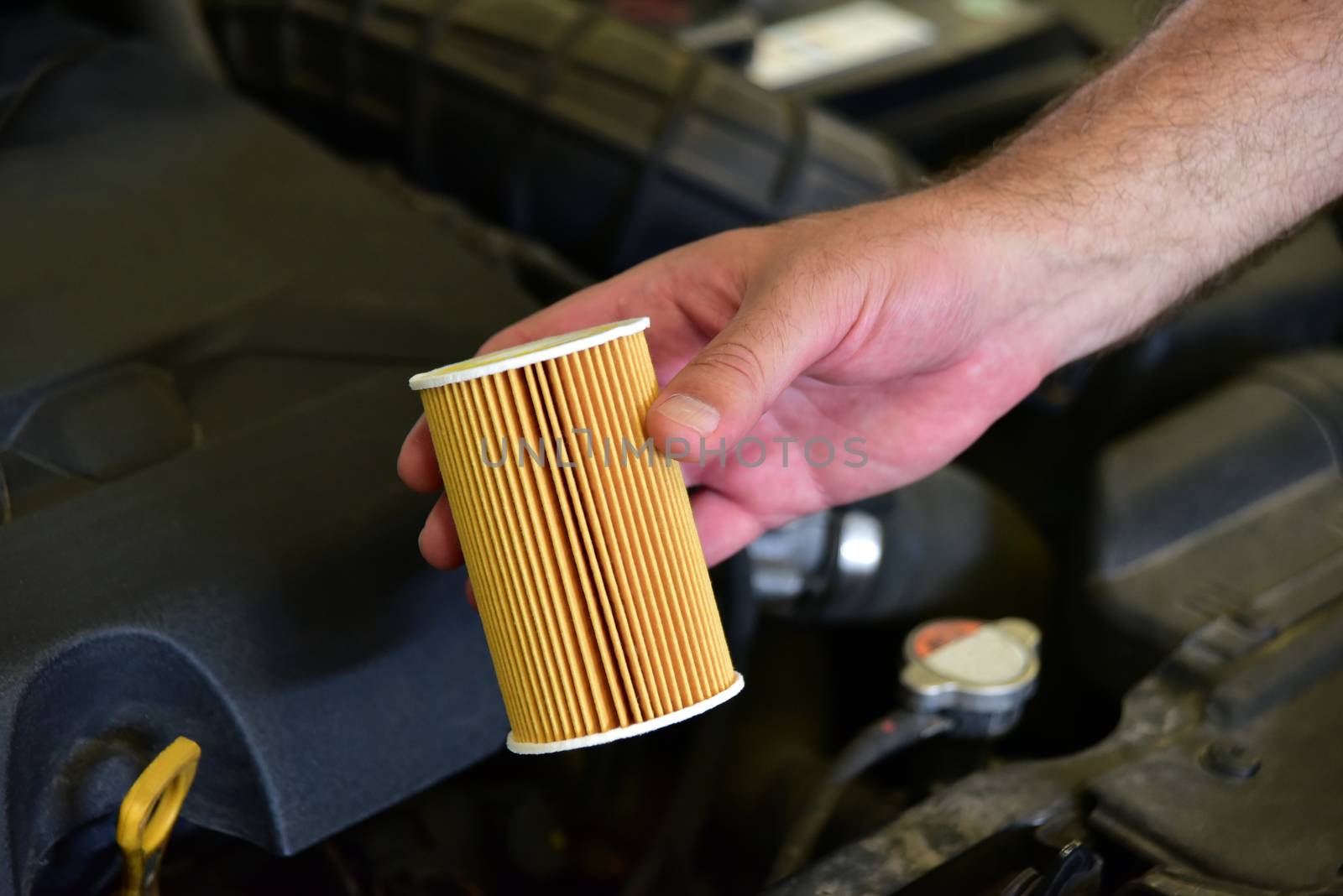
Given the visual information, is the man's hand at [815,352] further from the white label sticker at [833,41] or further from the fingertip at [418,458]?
the white label sticker at [833,41]

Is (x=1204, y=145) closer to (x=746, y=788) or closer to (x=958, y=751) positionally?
(x=958, y=751)

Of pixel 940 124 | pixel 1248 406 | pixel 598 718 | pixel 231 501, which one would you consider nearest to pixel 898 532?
pixel 1248 406

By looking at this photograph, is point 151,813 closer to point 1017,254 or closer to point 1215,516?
point 1017,254

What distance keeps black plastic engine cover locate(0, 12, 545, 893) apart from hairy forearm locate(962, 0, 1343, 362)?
0.44m

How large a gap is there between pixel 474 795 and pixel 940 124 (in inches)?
60.1

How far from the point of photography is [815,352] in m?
0.82

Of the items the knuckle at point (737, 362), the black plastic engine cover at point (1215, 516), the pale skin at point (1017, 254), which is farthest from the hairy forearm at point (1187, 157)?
the knuckle at point (737, 362)

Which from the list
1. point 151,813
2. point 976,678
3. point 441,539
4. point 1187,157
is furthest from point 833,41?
point 151,813

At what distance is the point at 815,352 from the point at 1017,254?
25 centimetres

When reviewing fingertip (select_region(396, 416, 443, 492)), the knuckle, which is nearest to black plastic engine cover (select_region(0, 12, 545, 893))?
fingertip (select_region(396, 416, 443, 492))

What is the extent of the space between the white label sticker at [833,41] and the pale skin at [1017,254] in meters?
1.16

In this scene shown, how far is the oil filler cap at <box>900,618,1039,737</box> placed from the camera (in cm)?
95

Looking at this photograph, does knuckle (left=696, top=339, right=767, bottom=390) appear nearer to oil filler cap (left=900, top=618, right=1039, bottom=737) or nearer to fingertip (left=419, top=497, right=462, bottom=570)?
fingertip (left=419, top=497, right=462, bottom=570)

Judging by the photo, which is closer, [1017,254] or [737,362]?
[737,362]
